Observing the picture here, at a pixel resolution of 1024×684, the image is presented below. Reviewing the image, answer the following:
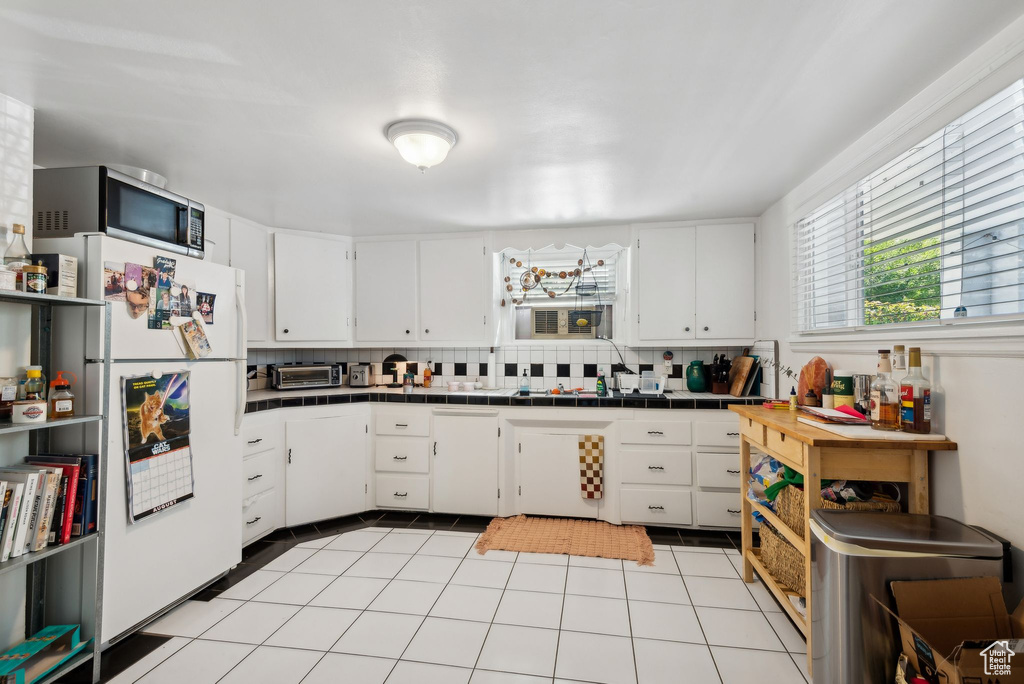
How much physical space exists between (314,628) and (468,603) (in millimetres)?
706

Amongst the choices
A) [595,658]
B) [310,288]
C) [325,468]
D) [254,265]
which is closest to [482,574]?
[595,658]

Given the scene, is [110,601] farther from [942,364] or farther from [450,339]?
[942,364]

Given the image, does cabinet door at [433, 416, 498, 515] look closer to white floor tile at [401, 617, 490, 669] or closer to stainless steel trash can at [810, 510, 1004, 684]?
white floor tile at [401, 617, 490, 669]

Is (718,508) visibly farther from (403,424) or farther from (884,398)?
(403,424)

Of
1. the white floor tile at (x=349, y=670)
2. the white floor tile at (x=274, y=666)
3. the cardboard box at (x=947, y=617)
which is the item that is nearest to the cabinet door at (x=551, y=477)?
the white floor tile at (x=349, y=670)

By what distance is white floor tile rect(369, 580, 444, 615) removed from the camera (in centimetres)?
214

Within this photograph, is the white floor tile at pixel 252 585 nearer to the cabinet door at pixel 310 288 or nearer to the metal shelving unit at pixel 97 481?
the metal shelving unit at pixel 97 481

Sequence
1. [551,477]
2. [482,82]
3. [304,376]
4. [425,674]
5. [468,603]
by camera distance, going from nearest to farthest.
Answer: [482,82] < [425,674] < [468,603] < [551,477] < [304,376]

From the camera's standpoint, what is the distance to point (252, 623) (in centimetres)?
203

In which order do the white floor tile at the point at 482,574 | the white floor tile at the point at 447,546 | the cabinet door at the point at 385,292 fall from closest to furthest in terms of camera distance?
the white floor tile at the point at 482,574
the white floor tile at the point at 447,546
the cabinet door at the point at 385,292

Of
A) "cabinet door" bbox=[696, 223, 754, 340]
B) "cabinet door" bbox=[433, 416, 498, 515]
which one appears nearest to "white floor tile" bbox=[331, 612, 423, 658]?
"cabinet door" bbox=[433, 416, 498, 515]

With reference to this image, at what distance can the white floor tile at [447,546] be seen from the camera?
274 centimetres

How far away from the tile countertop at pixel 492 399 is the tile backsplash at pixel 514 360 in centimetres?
28

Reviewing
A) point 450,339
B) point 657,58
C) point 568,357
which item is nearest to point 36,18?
point 657,58
